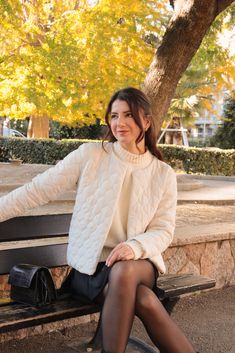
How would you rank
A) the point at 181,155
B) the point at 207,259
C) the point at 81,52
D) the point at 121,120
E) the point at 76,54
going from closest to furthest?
the point at 121,120 → the point at 207,259 → the point at 76,54 → the point at 81,52 → the point at 181,155

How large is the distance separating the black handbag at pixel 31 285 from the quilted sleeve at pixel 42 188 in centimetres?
30

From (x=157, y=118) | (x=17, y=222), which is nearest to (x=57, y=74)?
(x=157, y=118)

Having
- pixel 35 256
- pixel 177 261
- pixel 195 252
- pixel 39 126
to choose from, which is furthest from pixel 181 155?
pixel 35 256

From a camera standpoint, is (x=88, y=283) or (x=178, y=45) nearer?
(x=88, y=283)

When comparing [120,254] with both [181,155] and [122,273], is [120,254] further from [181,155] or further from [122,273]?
[181,155]

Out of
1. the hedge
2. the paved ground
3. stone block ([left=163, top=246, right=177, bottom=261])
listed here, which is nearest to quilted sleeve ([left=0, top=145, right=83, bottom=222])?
the paved ground

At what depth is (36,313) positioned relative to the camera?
2.79 m

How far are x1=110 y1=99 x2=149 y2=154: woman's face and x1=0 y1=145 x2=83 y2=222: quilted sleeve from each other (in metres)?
0.22

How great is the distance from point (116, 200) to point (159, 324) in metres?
0.67

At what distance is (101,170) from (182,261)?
1745 millimetres

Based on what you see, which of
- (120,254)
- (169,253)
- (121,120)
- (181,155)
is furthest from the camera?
(181,155)

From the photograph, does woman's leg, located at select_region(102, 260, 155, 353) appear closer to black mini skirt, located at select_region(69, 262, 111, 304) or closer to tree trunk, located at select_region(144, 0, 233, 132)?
black mini skirt, located at select_region(69, 262, 111, 304)

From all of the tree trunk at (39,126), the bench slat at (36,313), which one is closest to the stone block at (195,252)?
the bench slat at (36,313)

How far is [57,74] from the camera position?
1218 cm
